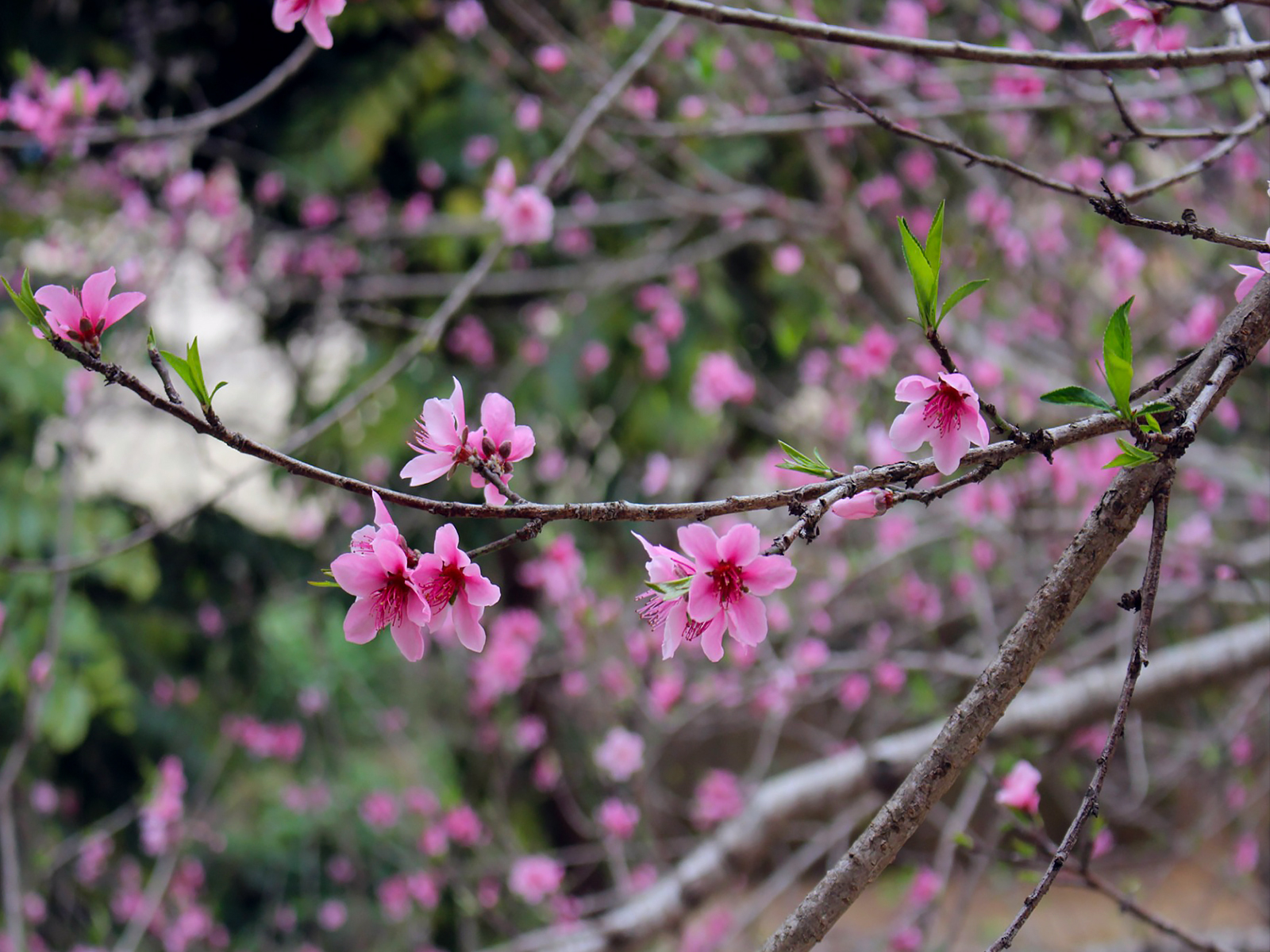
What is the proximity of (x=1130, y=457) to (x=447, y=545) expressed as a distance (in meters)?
0.47

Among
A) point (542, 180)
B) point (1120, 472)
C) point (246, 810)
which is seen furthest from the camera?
point (246, 810)

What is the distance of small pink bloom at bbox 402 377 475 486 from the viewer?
668mm

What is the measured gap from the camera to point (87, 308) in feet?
2.07

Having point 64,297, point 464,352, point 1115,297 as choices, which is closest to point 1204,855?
point 1115,297

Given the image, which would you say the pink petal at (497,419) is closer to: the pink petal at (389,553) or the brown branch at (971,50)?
the pink petal at (389,553)

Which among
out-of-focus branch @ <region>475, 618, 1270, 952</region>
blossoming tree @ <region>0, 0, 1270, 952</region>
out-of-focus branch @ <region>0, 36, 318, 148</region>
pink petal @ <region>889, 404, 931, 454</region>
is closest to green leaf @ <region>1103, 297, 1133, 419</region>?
pink petal @ <region>889, 404, 931, 454</region>

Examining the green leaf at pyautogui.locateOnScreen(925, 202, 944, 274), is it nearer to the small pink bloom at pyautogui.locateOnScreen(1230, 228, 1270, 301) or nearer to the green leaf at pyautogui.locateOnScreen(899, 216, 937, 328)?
the green leaf at pyautogui.locateOnScreen(899, 216, 937, 328)

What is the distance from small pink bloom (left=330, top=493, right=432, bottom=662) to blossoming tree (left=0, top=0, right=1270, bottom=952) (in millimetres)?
1184

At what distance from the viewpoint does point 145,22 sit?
2979 millimetres

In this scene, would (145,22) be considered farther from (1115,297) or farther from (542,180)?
(1115,297)

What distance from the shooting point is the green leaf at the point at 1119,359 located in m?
0.56

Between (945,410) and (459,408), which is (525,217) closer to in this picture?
(459,408)

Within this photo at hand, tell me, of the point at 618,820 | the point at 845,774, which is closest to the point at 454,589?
the point at 845,774

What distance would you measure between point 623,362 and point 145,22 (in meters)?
2.01
